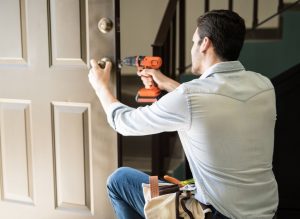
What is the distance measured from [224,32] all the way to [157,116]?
0.37 m

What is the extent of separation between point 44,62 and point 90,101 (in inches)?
12.0

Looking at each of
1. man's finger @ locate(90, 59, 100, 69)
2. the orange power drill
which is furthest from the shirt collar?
man's finger @ locate(90, 59, 100, 69)

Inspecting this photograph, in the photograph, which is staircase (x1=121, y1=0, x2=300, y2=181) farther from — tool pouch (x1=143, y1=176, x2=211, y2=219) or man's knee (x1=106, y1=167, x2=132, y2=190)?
tool pouch (x1=143, y1=176, x2=211, y2=219)

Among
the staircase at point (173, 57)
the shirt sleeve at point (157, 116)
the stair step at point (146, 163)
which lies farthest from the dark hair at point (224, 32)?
the stair step at point (146, 163)

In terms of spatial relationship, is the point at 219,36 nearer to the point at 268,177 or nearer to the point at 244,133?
the point at 244,133

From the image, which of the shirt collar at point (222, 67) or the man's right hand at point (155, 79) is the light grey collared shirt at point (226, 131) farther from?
the man's right hand at point (155, 79)

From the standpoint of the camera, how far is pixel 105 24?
6.57 feet

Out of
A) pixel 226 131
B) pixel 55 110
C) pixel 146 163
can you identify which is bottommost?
pixel 146 163

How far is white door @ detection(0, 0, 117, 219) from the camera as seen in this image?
6.81 ft

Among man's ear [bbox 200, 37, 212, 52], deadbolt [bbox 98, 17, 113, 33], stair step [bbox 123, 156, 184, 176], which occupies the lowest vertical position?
stair step [bbox 123, 156, 184, 176]

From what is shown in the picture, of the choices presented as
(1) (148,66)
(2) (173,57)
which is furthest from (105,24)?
(2) (173,57)

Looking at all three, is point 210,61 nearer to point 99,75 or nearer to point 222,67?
point 222,67

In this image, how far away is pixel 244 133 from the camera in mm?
1446

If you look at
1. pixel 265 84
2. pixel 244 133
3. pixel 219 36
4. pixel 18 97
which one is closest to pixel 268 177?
pixel 244 133
